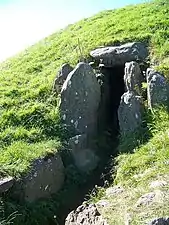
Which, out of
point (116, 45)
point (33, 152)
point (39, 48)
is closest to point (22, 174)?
point (33, 152)

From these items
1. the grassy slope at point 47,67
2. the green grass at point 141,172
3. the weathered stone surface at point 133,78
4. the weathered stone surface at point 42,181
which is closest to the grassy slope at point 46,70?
the grassy slope at point 47,67

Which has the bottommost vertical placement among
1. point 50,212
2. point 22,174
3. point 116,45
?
point 50,212

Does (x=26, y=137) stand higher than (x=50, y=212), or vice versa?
(x=26, y=137)

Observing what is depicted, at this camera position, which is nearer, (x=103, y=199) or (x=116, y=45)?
(x=103, y=199)

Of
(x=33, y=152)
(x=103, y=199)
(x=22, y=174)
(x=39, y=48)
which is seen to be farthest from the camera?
(x=39, y=48)

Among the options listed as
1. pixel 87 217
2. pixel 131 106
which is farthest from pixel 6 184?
pixel 131 106

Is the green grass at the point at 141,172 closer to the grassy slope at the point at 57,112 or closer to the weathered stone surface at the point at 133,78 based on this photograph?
the grassy slope at the point at 57,112

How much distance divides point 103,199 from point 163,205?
1.64 meters

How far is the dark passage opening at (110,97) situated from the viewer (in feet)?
37.3

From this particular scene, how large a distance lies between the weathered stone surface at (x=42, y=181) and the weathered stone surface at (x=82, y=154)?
499mm

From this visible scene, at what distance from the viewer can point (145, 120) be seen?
399 inches

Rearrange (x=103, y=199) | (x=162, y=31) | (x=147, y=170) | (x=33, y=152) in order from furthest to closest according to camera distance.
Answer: (x=162, y=31)
(x=33, y=152)
(x=147, y=170)
(x=103, y=199)

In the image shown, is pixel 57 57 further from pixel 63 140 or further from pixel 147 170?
pixel 147 170

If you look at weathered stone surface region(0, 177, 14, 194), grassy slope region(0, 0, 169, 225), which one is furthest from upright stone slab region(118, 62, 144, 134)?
weathered stone surface region(0, 177, 14, 194)
